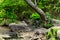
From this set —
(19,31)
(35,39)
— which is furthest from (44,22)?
(35,39)

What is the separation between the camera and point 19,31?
35.4 ft

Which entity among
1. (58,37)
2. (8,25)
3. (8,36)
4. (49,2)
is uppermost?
(49,2)

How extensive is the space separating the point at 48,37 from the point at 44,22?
324 centimetres

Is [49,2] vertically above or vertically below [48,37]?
above

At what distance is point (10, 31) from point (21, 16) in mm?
2674

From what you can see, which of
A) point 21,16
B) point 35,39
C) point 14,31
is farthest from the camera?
point 21,16

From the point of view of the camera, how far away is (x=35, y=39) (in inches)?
356

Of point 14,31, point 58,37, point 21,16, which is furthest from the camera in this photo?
point 21,16

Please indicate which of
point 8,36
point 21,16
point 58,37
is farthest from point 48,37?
point 21,16

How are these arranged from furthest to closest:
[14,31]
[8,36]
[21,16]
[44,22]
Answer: [21,16] → [44,22] → [14,31] → [8,36]

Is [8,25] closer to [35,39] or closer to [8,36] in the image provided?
[8,36]

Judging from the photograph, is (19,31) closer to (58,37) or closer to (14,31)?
(14,31)

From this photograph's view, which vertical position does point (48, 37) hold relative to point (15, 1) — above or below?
below

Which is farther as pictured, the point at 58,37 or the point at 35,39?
the point at 35,39
